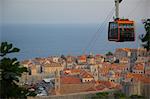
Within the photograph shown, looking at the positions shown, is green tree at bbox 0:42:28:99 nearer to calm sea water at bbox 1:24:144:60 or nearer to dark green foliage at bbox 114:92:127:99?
calm sea water at bbox 1:24:144:60

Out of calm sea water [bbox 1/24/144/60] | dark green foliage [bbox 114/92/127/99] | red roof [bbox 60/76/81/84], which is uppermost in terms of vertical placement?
calm sea water [bbox 1/24/144/60]

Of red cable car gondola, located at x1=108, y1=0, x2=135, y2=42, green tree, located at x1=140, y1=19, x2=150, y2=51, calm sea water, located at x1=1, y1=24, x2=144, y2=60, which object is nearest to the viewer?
red cable car gondola, located at x1=108, y1=0, x2=135, y2=42

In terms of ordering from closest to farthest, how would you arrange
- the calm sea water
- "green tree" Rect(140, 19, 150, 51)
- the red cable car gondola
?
the red cable car gondola → the calm sea water → "green tree" Rect(140, 19, 150, 51)

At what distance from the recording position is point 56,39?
2777 millimetres

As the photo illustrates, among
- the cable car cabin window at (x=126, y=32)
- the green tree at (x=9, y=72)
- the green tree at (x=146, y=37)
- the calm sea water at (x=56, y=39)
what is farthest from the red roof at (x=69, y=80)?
the green tree at (x=146, y=37)

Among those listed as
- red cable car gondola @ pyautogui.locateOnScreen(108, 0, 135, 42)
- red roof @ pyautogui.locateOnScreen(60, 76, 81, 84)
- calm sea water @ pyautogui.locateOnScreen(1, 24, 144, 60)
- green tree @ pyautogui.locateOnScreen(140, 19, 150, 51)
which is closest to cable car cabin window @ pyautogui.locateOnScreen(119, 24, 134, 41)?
red cable car gondola @ pyautogui.locateOnScreen(108, 0, 135, 42)

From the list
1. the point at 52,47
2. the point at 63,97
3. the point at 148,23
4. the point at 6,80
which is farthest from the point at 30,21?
the point at 148,23

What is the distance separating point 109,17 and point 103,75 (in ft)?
1.55

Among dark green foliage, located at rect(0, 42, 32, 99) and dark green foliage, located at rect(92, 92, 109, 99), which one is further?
dark green foliage, located at rect(92, 92, 109, 99)

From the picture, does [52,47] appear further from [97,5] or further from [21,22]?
[97,5]

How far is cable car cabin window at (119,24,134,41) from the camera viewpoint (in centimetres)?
255

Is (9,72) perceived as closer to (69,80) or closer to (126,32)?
(69,80)

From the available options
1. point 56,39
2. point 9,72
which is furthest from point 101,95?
point 9,72

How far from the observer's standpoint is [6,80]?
265 cm
